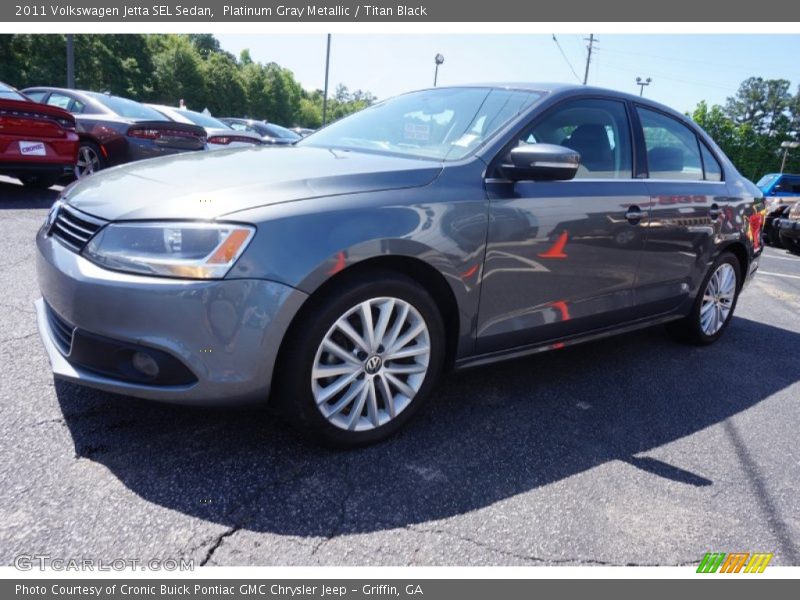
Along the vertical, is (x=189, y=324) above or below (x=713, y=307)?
above

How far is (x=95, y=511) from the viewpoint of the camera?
198cm

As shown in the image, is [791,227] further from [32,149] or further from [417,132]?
[32,149]

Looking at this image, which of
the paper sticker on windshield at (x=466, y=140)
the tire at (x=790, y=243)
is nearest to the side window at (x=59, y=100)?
the paper sticker on windshield at (x=466, y=140)

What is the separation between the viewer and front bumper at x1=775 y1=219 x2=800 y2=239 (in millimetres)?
11559

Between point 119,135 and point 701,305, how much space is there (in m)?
6.89

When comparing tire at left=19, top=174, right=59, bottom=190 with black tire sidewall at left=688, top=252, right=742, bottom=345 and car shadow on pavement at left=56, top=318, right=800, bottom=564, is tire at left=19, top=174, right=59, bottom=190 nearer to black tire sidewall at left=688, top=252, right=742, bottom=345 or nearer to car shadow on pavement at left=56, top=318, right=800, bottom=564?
car shadow on pavement at left=56, top=318, right=800, bottom=564

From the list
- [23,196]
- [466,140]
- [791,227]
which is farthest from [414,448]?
[791,227]

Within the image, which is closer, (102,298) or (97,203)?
(102,298)

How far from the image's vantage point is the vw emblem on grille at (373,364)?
2.46 meters

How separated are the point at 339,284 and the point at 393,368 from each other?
459 millimetres

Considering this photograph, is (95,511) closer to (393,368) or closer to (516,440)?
(393,368)

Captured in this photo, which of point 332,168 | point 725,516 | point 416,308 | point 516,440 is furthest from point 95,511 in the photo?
point 725,516

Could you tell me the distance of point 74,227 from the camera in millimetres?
2363

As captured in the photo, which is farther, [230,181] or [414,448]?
[414,448]
